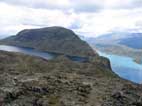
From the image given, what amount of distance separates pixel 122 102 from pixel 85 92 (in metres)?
9.88

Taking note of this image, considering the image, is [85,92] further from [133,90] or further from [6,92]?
[6,92]

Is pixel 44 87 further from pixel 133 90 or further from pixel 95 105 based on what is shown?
pixel 133 90

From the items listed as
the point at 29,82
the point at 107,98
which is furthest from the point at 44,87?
the point at 107,98

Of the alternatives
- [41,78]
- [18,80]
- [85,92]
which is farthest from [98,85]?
[18,80]

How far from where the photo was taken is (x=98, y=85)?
91.9 meters

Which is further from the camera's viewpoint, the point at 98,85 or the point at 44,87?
the point at 98,85

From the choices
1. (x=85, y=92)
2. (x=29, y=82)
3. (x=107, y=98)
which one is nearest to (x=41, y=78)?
(x=29, y=82)

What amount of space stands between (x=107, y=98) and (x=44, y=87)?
15595 millimetres

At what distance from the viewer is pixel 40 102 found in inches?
2953

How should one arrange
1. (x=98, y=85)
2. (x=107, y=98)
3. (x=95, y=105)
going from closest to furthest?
(x=95, y=105)
(x=107, y=98)
(x=98, y=85)

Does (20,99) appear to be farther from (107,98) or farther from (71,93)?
(107,98)

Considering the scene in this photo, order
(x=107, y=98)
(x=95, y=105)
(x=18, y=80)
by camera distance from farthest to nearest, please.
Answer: (x=18, y=80), (x=107, y=98), (x=95, y=105)

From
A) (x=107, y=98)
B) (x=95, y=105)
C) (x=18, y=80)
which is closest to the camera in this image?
(x=95, y=105)

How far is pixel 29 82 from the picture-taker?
82.8 m
